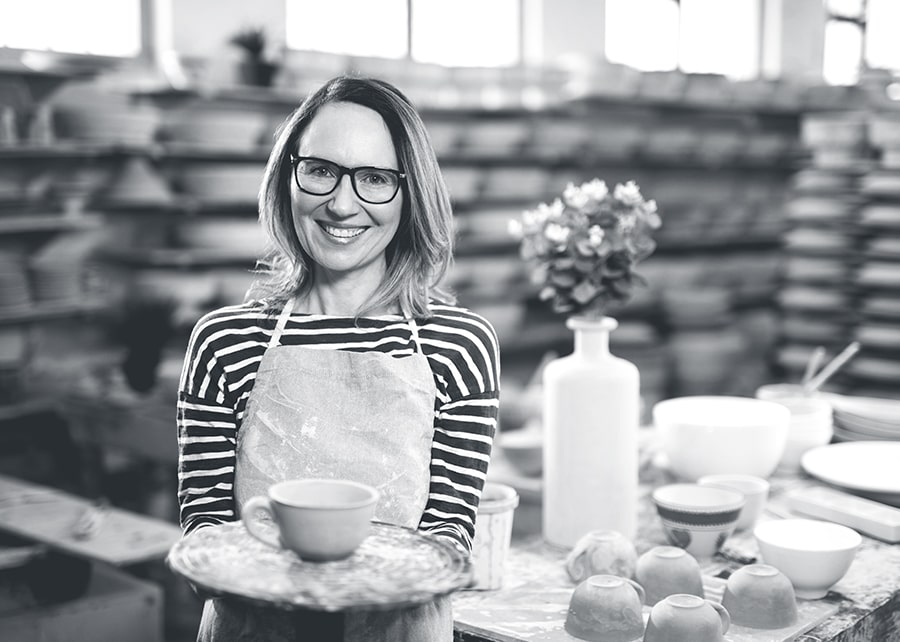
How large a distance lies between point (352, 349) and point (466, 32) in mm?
5853

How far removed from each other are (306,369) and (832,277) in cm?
504

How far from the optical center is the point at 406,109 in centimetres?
160

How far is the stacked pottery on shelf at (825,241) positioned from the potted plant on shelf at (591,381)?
407 centimetres

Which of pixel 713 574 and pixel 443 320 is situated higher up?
pixel 443 320

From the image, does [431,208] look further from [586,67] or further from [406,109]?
[586,67]

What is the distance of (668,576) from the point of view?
1705mm

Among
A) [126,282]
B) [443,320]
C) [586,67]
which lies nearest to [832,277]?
[586,67]

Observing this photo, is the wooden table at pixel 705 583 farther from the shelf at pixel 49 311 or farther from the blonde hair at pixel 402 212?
the shelf at pixel 49 311

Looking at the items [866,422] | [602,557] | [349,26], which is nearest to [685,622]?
[602,557]

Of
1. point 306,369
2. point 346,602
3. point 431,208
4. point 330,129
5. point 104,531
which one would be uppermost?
point 330,129

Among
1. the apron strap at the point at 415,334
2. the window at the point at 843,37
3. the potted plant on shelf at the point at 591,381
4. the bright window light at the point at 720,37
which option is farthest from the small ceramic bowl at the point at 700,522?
the window at the point at 843,37

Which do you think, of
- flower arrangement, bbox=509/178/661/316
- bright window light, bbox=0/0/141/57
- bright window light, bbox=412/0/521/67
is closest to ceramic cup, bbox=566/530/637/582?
flower arrangement, bbox=509/178/661/316

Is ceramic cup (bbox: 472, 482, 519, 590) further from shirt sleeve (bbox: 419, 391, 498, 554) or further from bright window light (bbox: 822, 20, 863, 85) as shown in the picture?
bright window light (bbox: 822, 20, 863, 85)

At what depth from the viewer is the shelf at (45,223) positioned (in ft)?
15.1
